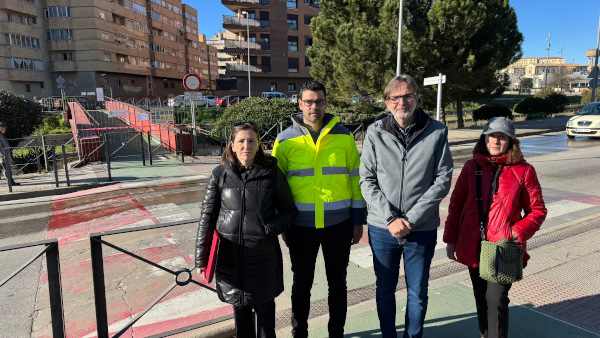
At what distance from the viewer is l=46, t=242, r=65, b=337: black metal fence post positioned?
2.56 metres

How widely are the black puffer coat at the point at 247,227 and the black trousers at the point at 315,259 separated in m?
0.22

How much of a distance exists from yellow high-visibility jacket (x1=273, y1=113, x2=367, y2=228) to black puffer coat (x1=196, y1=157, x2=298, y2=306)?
143 mm

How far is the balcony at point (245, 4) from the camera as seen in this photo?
4925 cm

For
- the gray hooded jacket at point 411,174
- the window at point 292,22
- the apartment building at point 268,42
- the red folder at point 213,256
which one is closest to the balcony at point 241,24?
the apartment building at point 268,42

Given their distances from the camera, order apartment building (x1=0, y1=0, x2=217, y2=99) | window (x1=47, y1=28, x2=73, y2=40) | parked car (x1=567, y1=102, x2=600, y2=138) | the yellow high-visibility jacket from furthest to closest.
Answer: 1. window (x1=47, y1=28, x2=73, y2=40)
2. apartment building (x1=0, y1=0, x2=217, y2=99)
3. parked car (x1=567, y1=102, x2=600, y2=138)
4. the yellow high-visibility jacket

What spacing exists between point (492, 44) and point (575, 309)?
64.9 ft

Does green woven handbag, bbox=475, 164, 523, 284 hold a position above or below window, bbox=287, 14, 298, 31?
below

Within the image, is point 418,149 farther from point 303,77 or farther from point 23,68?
point 23,68

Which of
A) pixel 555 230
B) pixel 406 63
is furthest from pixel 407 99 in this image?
pixel 406 63

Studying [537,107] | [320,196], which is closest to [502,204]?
[320,196]

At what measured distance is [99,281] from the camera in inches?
111

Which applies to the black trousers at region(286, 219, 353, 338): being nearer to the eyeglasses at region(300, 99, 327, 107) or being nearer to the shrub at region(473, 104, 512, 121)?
the eyeglasses at region(300, 99, 327, 107)

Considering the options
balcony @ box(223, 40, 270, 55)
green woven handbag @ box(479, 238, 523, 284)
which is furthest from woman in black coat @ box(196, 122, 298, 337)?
balcony @ box(223, 40, 270, 55)

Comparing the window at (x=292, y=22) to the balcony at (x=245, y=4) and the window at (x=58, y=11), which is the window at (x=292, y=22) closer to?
the balcony at (x=245, y=4)
